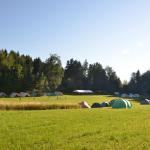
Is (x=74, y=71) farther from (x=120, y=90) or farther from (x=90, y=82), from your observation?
(x=120, y=90)

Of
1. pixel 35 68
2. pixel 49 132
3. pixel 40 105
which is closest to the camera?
pixel 49 132

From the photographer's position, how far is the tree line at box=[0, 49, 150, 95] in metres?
124

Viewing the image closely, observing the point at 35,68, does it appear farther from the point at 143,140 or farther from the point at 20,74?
the point at 143,140

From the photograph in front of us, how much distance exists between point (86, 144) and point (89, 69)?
6445 inches

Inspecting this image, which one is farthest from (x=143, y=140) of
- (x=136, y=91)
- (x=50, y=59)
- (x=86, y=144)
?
(x=136, y=91)

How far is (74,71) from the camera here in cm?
17238

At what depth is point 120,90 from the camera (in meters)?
163

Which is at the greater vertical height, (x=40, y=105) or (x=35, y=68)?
(x=35, y=68)

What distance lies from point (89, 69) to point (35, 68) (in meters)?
40.7

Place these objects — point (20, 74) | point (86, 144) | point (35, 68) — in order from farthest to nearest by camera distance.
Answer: point (35, 68)
point (20, 74)
point (86, 144)

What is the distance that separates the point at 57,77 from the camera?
5773 inches

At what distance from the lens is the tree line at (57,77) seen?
4865 inches

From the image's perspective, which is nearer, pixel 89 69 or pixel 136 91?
pixel 136 91

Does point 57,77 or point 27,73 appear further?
point 57,77
